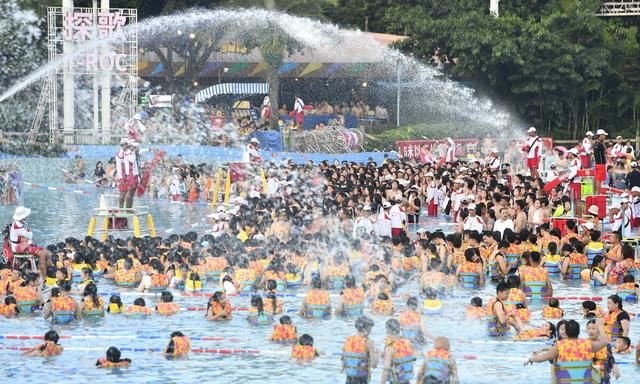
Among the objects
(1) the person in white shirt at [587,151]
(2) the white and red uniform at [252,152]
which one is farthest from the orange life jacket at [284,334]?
(2) the white and red uniform at [252,152]

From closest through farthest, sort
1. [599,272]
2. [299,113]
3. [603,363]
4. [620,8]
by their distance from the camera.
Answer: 1. [603,363]
2. [599,272]
3. [299,113]
4. [620,8]

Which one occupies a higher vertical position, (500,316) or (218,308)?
(500,316)

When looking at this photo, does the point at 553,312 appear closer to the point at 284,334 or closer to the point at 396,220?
the point at 284,334

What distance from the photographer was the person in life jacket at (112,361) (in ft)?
65.0

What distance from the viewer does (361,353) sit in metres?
17.6

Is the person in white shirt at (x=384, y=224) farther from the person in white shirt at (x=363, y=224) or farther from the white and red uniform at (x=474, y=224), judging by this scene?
the white and red uniform at (x=474, y=224)

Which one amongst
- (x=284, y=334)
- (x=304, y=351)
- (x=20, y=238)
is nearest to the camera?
(x=304, y=351)

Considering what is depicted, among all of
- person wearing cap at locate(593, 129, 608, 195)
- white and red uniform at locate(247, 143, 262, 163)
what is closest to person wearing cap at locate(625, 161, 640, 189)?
person wearing cap at locate(593, 129, 608, 195)

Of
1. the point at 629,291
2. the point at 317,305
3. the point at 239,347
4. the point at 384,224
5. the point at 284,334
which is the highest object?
the point at 384,224

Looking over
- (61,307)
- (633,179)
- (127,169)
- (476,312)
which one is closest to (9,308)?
(61,307)

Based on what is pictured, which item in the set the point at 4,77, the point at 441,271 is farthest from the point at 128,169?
the point at 4,77

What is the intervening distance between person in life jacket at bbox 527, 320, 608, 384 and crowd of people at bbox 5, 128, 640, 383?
12 millimetres

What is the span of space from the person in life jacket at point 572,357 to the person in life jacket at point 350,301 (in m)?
6.85

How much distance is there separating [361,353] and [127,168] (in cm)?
1442
